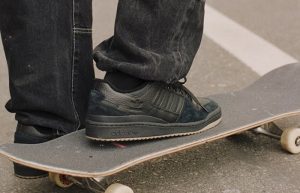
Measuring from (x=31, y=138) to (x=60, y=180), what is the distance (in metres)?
0.17

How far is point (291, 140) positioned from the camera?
240 centimetres

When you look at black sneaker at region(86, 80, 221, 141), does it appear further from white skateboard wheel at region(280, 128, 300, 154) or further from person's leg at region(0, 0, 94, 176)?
white skateboard wheel at region(280, 128, 300, 154)

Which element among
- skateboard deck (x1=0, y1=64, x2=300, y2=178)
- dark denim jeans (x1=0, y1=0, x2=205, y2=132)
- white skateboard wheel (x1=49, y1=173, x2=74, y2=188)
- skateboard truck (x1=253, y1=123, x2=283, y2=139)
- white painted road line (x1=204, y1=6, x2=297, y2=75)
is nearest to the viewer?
skateboard deck (x1=0, y1=64, x2=300, y2=178)

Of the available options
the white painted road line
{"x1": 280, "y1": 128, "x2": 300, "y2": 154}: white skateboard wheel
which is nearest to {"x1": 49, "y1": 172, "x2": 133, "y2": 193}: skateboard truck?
{"x1": 280, "y1": 128, "x2": 300, "y2": 154}: white skateboard wheel

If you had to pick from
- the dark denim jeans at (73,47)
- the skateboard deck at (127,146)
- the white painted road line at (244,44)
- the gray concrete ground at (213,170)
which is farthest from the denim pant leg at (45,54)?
the white painted road line at (244,44)

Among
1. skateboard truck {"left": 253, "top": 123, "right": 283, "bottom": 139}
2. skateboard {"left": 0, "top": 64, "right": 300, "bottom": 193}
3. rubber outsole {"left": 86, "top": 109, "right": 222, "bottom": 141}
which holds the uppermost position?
rubber outsole {"left": 86, "top": 109, "right": 222, "bottom": 141}

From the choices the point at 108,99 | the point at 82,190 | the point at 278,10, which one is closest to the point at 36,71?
the point at 108,99

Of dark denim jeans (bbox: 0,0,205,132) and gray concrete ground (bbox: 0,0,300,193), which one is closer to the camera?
dark denim jeans (bbox: 0,0,205,132)

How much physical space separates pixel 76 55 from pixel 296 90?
96 centimetres

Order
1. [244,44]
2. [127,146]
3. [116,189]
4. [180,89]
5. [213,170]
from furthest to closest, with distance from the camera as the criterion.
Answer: [244,44] → [213,170] → [180,89] → [127,146] → [116,189]

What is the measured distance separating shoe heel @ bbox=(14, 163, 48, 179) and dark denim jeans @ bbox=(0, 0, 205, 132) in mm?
148

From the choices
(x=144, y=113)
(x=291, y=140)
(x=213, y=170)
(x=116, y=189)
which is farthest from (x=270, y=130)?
(x=116, y=189)

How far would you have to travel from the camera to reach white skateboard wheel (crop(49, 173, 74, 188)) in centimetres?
209

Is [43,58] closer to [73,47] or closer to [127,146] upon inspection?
[73,47]
